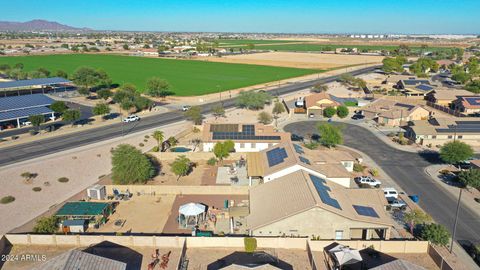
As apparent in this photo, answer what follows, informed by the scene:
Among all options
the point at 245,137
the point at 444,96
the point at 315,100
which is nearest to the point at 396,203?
the point at 245,137

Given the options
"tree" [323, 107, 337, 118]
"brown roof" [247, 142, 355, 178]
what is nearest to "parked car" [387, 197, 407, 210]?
"brown roof" [247, 142, 355, 178]

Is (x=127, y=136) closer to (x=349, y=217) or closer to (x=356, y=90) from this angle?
(x=349, y=217)

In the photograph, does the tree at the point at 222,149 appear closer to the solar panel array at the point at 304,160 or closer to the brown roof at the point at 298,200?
the solar panel array at the point at 304,160

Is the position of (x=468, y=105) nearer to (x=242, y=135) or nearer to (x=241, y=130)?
(x=241, y=130)

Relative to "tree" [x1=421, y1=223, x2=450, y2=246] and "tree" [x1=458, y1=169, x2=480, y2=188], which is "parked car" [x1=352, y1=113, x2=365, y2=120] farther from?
"tree" [x1=421, y1=223, x2=450, y2=246]

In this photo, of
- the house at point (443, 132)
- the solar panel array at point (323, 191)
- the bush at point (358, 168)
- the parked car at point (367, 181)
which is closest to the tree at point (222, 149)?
the solar panel array at point (323, 191)
